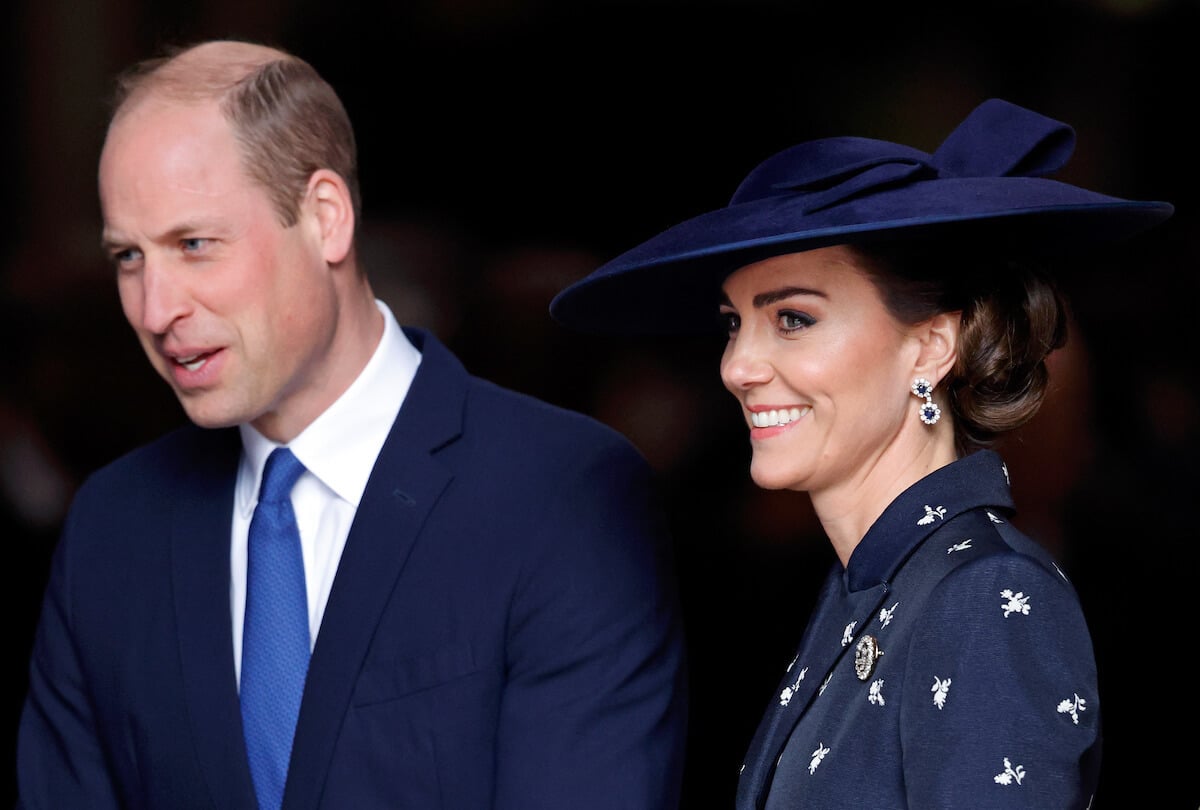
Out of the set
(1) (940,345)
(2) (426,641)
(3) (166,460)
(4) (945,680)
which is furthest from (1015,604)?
(3) (166,460)

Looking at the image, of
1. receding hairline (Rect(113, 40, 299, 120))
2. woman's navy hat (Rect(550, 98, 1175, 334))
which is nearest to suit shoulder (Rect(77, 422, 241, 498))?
receding hairline (Rect(113, 40, 299, 120))

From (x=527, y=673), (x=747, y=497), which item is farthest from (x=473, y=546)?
(x=747, y=497)

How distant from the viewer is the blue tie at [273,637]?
1979 millimetres

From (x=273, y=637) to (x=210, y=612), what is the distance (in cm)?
10

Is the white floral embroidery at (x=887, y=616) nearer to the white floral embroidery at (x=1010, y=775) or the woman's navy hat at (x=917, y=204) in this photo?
the white floral embroidery at (x=1010, y=775)

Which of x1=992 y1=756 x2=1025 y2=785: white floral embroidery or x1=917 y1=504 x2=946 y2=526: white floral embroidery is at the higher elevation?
x1=917 y1=504 x2=946 y2=526: white floral embroidery

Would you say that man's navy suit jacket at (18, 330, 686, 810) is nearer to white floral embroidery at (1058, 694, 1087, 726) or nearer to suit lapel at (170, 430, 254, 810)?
suit lapel at (170, 430, 254, 810)

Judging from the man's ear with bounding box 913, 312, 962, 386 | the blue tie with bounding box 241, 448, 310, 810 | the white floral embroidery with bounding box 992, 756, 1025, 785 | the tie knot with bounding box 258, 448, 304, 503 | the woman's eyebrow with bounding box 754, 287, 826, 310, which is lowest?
the blue tie with bounding box 241, 448, 310, 810

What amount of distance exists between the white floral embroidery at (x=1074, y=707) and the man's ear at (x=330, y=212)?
109cm

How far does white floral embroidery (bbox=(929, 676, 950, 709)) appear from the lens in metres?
1.40

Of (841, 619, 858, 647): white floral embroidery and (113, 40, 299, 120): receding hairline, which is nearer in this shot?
(841, 619, 858, 647): white floral embroidery

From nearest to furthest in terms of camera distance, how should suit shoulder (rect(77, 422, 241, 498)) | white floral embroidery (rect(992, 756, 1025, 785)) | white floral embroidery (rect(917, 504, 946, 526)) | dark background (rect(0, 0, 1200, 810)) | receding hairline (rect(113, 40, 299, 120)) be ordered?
white floral embroidery (rect(992, 756, 1025, 785))
white floral embroidery (rect(917, 504, 946, 526))
receding hairline (rect(113, 40, 299, 120))
suit shoulder (rect(77, 422, 241, 498))
dark background (rect(0, 0, 1200, 810))

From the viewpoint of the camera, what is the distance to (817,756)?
155 cm

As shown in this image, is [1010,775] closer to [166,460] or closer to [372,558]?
[372,558]
